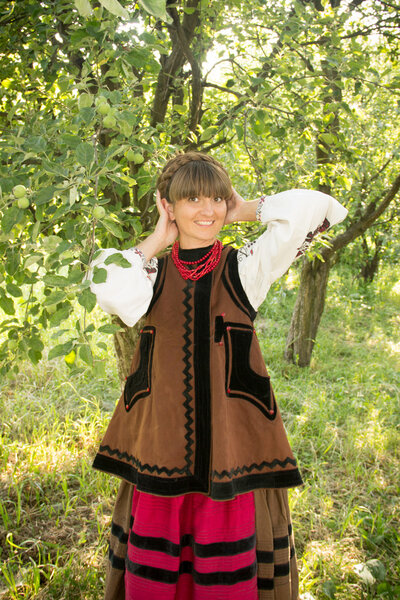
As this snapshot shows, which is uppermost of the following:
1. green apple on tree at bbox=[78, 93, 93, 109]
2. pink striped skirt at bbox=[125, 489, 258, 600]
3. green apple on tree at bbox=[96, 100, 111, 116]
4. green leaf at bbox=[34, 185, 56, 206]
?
green apple on tree at bbox=[78, 93, 93, 109]

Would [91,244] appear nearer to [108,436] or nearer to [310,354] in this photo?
[108,436]

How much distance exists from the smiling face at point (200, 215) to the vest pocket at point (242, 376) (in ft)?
1.05

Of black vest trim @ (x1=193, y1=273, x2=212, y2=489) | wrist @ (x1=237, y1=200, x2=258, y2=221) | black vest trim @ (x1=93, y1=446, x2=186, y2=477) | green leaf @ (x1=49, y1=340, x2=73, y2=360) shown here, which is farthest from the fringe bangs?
black vest trim @ (x1=93, y1=446, x2=186, y2=477)

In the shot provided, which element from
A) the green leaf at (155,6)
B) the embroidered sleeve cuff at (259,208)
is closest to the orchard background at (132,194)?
the green leaf at (155,6)

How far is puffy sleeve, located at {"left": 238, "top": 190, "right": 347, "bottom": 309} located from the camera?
4.79 feet

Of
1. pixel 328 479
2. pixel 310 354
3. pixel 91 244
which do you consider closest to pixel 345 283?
pixel 310 354

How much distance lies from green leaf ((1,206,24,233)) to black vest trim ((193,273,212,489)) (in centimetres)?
62

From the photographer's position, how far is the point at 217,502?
1.55m

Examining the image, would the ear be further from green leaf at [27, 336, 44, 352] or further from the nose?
green leaf at [27, 336, 44, 352]

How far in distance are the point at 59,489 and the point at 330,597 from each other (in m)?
1.52

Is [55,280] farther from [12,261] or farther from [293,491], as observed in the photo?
[293,491]

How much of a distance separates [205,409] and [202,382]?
86 mm

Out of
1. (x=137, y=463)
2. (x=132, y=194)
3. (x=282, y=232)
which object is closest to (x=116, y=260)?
(x=282, y=232)

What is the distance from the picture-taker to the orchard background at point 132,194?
1.28 m
